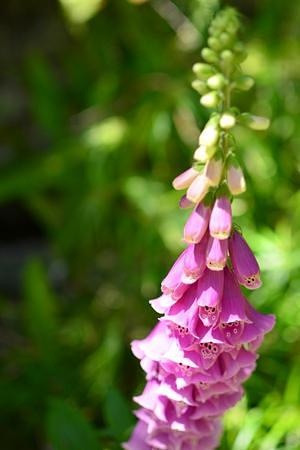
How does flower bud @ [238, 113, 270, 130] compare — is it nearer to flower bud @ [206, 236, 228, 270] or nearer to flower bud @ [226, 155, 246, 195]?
flower bud @ [226, 155, 246, 195]

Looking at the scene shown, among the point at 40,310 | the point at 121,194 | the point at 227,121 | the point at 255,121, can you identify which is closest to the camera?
the point at 227,121

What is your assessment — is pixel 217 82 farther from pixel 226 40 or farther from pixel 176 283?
pixel 176 283

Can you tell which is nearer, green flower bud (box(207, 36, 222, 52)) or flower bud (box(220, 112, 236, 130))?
flower bud (box(220, 112, 236, 130))

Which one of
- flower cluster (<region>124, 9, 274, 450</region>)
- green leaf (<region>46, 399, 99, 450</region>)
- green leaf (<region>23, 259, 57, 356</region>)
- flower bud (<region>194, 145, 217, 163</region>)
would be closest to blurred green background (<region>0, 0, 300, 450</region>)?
green leaf (<region>23, 259, 57, 356</region>)

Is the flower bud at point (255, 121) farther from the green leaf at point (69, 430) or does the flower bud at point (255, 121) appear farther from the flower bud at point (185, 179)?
the green leaf at point (69, 430)

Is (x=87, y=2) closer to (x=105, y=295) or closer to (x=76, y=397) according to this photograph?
(x=105, y=295)

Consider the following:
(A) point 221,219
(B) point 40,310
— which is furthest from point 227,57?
(B) point 40,310
